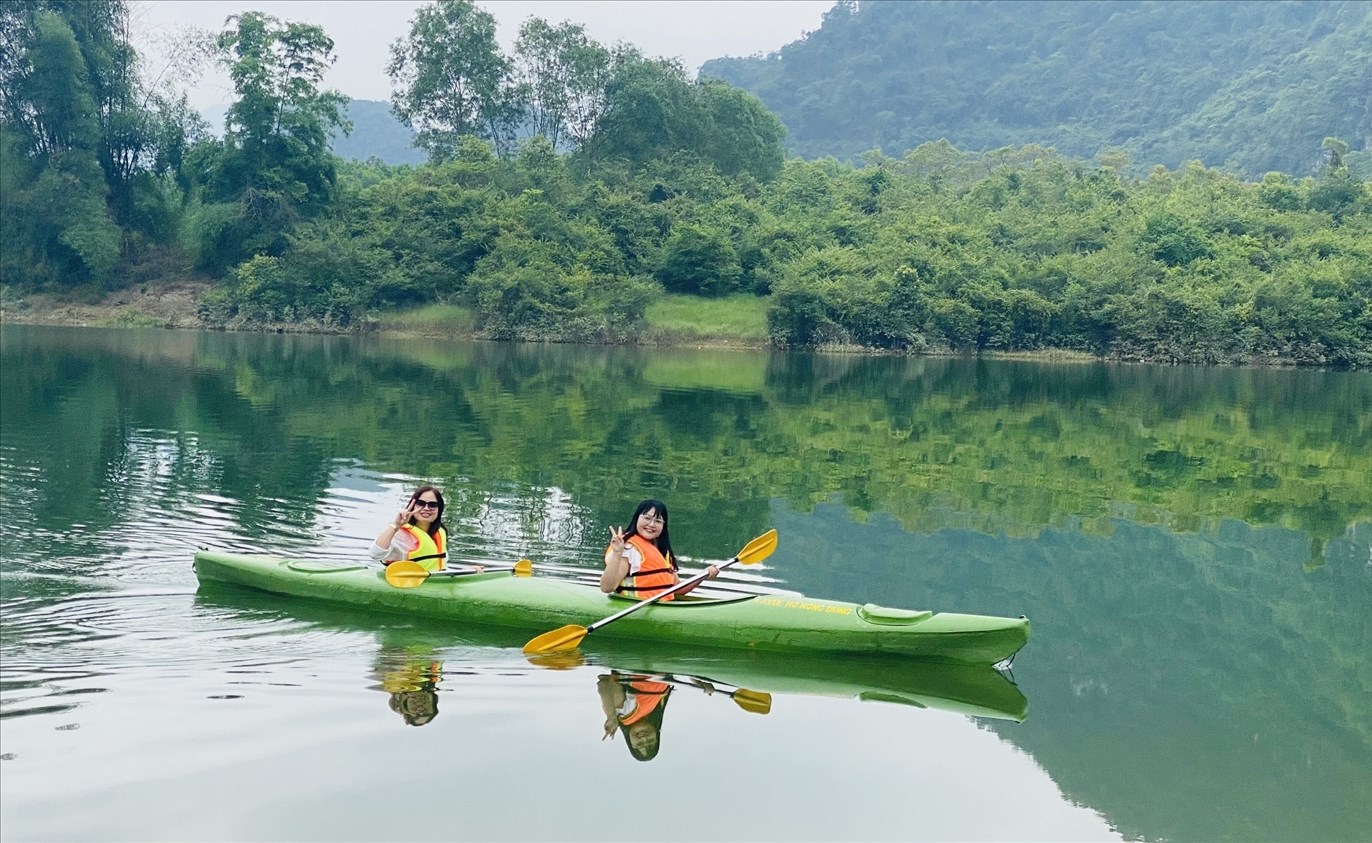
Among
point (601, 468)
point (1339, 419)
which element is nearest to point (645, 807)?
point (601, 468)

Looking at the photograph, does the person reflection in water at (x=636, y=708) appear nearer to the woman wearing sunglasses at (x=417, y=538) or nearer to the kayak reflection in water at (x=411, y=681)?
the kayak reflection in water at (x=411, y=681)

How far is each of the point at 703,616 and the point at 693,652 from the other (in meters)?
0.25

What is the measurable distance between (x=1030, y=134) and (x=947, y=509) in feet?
410

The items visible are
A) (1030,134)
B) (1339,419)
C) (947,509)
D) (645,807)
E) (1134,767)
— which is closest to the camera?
(645,807)

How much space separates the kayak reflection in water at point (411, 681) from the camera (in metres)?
7.05

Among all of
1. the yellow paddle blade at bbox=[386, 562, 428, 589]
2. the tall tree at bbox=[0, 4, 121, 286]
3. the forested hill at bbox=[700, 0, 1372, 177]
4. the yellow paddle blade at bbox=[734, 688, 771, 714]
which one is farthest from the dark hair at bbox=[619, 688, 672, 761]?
the forested hill at bbox=[700, 0, 1372, 177]

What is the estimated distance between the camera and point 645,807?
5906 millimetres

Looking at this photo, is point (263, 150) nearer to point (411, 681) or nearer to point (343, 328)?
point (343, 328)

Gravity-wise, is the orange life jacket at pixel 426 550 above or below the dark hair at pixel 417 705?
above

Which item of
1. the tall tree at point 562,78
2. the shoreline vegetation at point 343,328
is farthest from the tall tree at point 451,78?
the shoreline vegetation at point 343,328

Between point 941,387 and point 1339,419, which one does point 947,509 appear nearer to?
point 1339,419

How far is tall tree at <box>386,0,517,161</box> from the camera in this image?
2331 inches

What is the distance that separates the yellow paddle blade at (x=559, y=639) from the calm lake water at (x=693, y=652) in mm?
150

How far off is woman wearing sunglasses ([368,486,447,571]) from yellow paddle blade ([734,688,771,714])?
2756 millimetres
